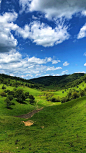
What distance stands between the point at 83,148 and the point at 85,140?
11.2 feet

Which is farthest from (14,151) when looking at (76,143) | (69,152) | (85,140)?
(85,140)

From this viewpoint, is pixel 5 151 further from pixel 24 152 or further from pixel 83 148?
pixel 83 148

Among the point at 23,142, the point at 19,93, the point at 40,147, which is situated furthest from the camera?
the point at 19,93

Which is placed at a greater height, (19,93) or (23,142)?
(19,93)

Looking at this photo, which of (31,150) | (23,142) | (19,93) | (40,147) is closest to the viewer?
(31,150)

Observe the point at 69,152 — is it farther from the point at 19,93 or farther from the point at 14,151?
the point at 19,93

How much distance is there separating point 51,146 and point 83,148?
307 inches

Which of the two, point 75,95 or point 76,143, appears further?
point 75,95

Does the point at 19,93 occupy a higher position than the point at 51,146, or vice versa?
the point at 19,93

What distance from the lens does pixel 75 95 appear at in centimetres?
12488

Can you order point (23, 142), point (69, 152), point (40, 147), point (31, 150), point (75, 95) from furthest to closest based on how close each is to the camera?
1. point (75, 95)
2. point (23, 142)
3. point (40, 147)
4. point (31, 150)
5. point (69, 152)

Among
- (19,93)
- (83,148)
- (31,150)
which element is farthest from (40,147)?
(19,93)

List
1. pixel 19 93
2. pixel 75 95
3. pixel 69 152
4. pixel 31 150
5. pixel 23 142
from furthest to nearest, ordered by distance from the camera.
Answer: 1. pixel 75 95
2. pixel 19 93
3. pixel 23 142
4. pixel 31 150
5. pixel 69 152

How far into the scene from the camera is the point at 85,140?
22953mm
